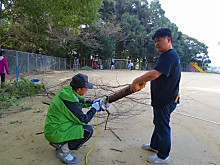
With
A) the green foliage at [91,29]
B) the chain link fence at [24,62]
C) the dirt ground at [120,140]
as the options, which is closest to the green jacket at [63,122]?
the dirt ground at [120,140]

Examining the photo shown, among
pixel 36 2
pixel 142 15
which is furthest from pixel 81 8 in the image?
pixel 142 15

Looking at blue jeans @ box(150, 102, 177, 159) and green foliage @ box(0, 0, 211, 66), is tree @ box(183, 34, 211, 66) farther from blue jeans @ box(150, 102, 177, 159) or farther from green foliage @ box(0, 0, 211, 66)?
blue jeans @ box(150, 102, 177, 159)

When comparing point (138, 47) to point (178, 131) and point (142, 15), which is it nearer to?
point (142, 15)

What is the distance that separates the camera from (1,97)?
5.21 m

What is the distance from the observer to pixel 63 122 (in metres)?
2.32

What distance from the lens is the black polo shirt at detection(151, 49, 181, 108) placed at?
2275 mm

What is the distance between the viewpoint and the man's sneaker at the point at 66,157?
241 cm

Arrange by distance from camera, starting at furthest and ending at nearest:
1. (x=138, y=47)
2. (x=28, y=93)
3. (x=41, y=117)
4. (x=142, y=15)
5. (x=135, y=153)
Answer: (x=142, y=15) < (x=138, y=47) < (x=28, y=93) < (x=41, y=117) < (x=135, y=153)

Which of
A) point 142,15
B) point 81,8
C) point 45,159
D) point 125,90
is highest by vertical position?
point 142,15

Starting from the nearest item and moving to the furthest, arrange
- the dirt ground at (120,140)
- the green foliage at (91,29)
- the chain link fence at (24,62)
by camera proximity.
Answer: the dirt ground at (120,140) < the green foliage at (91,29) < the chain link fence at (24,62)

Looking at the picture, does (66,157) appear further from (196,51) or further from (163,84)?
(196,51)

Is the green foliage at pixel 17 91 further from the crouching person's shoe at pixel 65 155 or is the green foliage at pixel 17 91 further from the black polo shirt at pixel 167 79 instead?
the black polo shirt at pixel 167 79

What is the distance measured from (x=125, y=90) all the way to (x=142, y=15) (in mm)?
34004

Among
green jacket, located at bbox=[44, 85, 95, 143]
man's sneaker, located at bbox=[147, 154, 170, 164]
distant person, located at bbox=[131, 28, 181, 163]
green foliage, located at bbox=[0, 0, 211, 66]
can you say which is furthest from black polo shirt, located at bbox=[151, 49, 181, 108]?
green foliage, located at bbox=[0, 0, 211, 66]
